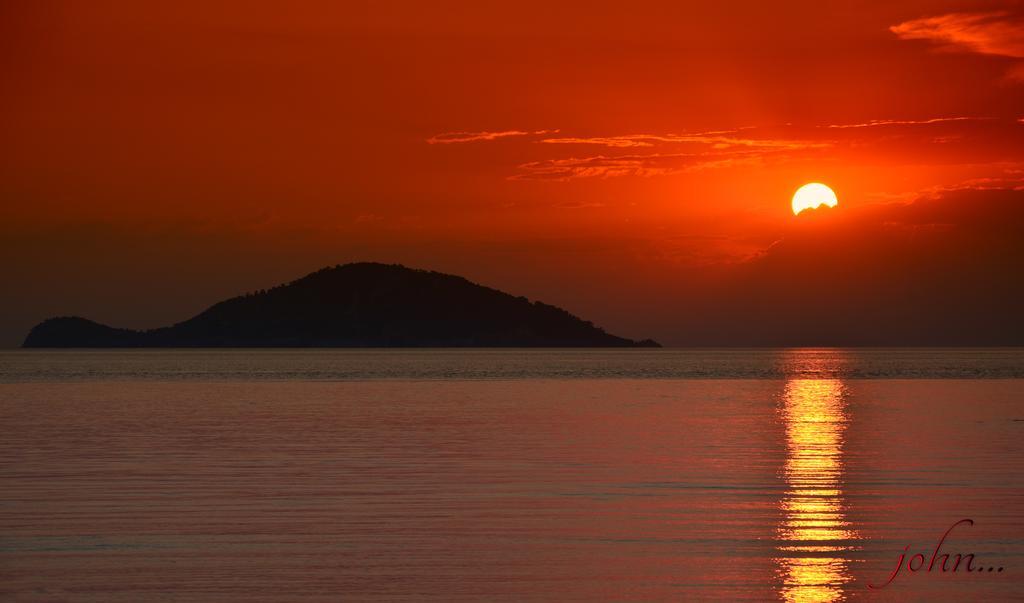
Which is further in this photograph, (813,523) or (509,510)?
(509,510)

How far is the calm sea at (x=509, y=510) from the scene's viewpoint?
61.2 feet

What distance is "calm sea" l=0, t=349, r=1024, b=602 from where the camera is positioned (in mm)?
18656

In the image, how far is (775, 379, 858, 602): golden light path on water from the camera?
1836cm

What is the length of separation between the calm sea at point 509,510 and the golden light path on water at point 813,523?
8 cm

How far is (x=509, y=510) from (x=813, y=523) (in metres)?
5.99

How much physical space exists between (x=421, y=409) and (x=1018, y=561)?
4999 centimetres

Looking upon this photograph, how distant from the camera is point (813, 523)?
24156mm

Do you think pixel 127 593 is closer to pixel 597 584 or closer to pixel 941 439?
pixel 597 584

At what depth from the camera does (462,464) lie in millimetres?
35969

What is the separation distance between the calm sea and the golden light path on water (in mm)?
80

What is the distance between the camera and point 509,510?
26.0 metres

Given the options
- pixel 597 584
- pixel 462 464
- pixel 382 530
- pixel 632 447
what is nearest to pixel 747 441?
pixel 632 447

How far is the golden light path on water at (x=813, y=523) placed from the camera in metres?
18.4

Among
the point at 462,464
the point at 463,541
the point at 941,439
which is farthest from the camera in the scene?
the point at 941,439
